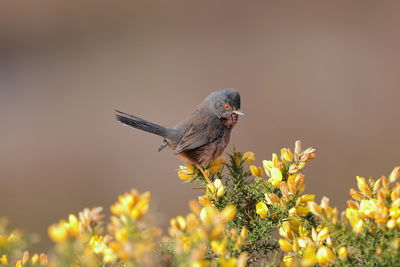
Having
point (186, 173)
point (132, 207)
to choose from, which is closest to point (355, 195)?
point (132, 207)

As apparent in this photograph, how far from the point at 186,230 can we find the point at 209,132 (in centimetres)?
232

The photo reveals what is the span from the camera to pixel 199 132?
3.59 metres

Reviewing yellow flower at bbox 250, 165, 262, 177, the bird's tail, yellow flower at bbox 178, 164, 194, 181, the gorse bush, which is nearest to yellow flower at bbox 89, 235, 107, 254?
the gorse bush

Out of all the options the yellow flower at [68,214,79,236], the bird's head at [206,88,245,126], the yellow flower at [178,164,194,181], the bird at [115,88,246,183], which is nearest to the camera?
the yellow flower at [68,214,79,236]

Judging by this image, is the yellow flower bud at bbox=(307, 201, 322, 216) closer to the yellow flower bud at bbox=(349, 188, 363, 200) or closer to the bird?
the yellow flower bud at bbox=(349, 188, 363, 200)

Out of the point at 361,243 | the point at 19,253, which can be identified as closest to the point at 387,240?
the point at 361,243

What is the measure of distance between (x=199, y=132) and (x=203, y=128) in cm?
6

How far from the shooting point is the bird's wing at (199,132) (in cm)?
340

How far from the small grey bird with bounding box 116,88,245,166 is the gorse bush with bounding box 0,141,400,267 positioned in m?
1.27

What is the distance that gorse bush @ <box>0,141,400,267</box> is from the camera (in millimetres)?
1137

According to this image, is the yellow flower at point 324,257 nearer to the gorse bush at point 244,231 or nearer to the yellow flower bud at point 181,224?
the gorse bush at point 244,231

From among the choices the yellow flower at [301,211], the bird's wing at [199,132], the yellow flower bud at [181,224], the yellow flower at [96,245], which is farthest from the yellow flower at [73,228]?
the bird's wing at [199,132]

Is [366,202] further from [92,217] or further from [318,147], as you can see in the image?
[318,147]

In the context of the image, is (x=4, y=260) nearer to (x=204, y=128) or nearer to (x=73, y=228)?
Result: (x=73, y=228)
